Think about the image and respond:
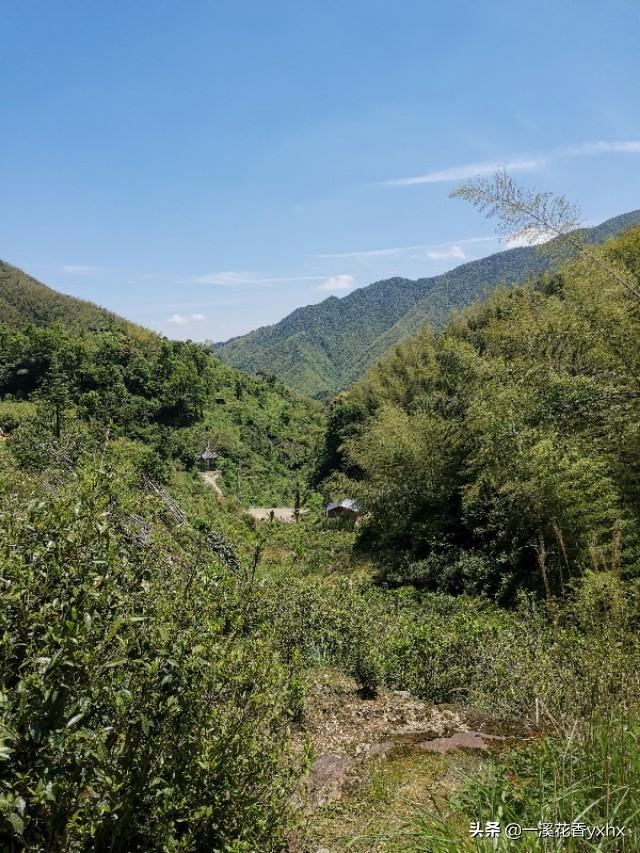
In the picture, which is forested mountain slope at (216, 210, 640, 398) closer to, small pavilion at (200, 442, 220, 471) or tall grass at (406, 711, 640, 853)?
small pavilion at (200, 442, 220, 471)

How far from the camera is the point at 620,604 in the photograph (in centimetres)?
256

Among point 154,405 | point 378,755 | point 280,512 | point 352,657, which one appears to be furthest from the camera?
point 154,405

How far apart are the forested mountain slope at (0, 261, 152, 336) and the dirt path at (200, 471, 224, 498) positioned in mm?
17934

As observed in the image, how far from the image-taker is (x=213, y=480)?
1193 inches

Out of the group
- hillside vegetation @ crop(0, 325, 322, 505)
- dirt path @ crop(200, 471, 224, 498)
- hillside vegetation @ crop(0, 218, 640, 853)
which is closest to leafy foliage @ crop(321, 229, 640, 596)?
hillside vegetation @ crop(0, 218, 640, 853)

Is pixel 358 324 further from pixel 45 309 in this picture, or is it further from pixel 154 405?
pixel 154 405

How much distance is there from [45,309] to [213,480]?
2983 centimetres

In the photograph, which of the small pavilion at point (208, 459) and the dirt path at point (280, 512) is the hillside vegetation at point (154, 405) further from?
the dirt path at point (280, 512)

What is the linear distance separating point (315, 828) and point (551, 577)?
22.5ft

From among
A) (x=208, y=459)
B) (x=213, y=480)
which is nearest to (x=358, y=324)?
(x=208, y=459)

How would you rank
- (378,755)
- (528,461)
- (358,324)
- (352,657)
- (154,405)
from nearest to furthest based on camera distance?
1. (378,755)
2. (352,657)
3. (528,461)
4. (154,405)
5. (358,324)

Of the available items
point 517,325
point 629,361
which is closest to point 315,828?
point 629,361

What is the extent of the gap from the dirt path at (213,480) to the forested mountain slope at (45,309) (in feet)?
58.8

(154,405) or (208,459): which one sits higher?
(154,405)
